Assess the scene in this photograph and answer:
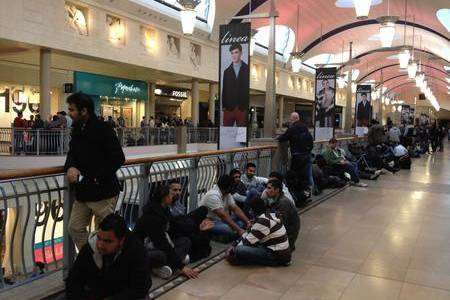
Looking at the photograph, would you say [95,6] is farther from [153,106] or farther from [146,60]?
[153,106]

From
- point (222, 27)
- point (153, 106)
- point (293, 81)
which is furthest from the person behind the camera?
point (293, 81)

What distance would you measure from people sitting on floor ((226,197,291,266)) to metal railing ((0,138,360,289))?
3.91 ft

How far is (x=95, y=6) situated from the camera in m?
17.0

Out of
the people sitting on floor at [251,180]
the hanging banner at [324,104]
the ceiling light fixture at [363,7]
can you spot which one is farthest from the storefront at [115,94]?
the people sitting on floor at [251,180]

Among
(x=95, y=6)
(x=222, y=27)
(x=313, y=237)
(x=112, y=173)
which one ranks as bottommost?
(x=313, y=237)

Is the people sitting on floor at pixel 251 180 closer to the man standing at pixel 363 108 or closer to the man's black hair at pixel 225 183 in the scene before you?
the man's black hair at pixel 225 183

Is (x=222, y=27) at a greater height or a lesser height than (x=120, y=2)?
lesser

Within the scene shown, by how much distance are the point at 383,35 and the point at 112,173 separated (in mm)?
9052

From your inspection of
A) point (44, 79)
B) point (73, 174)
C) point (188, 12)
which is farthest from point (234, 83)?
point (44, 79)

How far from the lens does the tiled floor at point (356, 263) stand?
4.31 meters

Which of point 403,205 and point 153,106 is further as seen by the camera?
point 153,106

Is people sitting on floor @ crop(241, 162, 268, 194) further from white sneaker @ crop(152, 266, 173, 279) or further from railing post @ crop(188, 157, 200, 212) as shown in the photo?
white sneaker @ crop(152, 266, 173, 279)

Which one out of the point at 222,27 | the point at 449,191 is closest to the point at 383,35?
the point at 449,191

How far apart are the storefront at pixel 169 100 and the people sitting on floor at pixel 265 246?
2314cm
